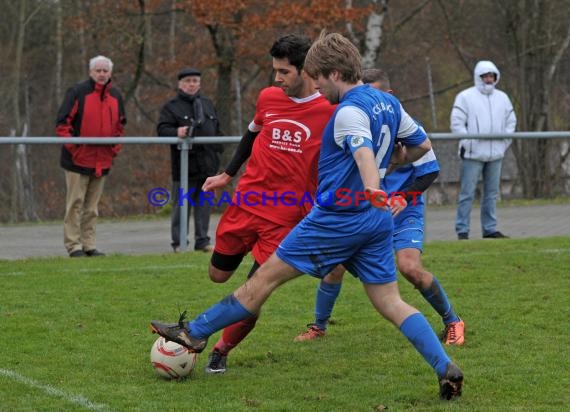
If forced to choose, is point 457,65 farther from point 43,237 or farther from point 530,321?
point 530,321

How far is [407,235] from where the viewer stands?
7.09 m

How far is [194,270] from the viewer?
10.3m

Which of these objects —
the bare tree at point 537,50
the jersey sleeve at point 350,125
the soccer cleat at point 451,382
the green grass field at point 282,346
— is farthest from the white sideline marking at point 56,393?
the bare tree at point 537,50

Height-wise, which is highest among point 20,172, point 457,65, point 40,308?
point 457,65

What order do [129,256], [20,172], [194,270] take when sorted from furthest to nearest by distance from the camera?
[20,172]
[129,256]
[194,270]

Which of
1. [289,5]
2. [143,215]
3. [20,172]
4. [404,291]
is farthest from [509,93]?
[404,291]

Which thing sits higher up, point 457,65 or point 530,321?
point 457,65

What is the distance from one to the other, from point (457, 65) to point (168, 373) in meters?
21.5

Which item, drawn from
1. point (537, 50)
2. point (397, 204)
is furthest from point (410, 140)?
point (537, 50)

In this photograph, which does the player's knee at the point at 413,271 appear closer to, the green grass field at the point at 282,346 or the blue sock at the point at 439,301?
the blue sock at the point at 439,301

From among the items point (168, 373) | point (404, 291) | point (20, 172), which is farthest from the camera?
point (20, 172)

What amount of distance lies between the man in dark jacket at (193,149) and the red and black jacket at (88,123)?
2.07ft

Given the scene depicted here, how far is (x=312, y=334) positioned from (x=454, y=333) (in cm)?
92

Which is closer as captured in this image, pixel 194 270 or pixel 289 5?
pixel 194 270
